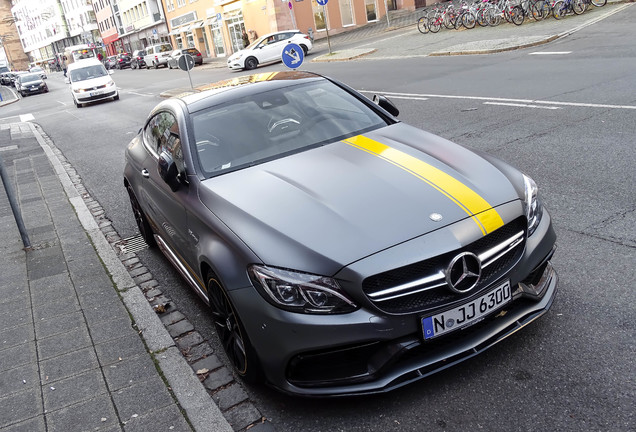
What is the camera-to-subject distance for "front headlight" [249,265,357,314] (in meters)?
2.96

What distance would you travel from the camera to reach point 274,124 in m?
4.62

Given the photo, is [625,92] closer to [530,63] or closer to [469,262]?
[530,63]

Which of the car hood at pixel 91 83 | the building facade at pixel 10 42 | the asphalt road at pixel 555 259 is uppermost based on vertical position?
the building facade at pixel 10 42

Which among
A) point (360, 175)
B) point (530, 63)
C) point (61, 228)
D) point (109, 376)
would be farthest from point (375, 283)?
point (530, 63)

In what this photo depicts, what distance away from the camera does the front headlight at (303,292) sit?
9.70 feet

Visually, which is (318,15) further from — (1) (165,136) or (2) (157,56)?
(1) (165,136)

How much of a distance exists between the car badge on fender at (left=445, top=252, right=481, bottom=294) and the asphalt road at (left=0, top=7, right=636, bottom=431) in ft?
1.94

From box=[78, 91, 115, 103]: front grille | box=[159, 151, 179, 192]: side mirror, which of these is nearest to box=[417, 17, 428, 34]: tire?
box=[78, 91, 115, 103]: front grille

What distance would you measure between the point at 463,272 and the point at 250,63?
1235 inches

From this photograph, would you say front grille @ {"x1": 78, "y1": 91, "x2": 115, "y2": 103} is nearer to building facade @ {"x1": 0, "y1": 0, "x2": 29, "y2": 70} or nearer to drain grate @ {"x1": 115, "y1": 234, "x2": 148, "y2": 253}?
drain grate @ {"x1": 115, "y1": 234, "x2": 148, "y2": 253}

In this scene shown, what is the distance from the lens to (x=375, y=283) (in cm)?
296

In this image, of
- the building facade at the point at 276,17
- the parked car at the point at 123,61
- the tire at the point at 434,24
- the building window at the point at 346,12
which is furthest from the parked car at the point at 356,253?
the parked car at the point at 123,61

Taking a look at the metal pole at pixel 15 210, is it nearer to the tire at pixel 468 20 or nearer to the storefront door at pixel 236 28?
the tire at pixel 468 20

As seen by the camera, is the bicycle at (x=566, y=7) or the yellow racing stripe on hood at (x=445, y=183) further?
the bicycle at (x=566, y=7)
